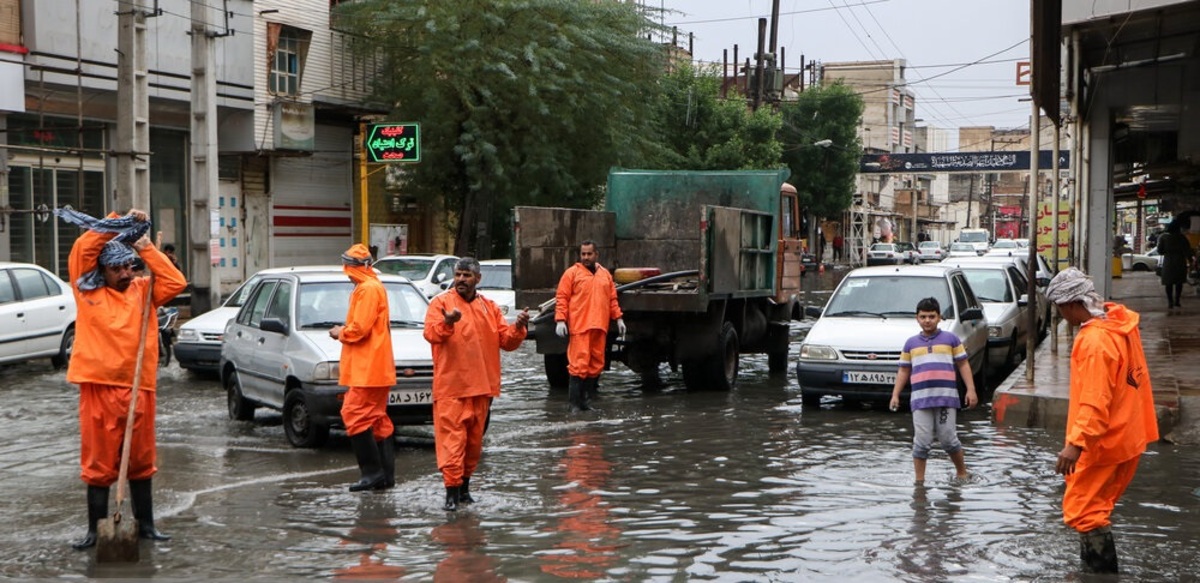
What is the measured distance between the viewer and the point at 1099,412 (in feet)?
20.3

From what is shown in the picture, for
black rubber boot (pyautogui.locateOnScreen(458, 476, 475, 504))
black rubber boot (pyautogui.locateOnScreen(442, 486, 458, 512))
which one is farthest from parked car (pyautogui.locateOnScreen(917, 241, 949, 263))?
black rubber boot (pyautogui.locateOnScreen(442, 486, 458, 512))

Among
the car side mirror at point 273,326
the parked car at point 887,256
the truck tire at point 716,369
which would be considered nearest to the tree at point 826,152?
the parked car at point 887,256

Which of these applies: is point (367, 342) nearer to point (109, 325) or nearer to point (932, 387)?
point (109, 325)

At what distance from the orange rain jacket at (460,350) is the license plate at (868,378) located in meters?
5.60

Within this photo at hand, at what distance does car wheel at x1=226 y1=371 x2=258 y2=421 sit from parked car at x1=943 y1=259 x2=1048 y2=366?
8498mm

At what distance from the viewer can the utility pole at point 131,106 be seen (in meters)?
20.4

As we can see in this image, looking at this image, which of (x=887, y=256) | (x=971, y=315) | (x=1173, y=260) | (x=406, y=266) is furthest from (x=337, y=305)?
(x=887, y=256)

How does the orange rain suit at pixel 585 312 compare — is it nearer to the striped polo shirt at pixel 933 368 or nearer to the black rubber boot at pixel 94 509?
the striped polo shirt at pixel 933 368

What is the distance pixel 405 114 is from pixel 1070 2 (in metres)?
18.5

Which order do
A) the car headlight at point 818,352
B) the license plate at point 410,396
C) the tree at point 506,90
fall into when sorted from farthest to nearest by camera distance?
the tree at point 506,90 → the car headlight at point 818,352 → the license plate at point 410,396

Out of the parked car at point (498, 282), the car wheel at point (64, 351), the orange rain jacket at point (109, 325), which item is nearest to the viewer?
the orange rain jacket at point (109, 325)

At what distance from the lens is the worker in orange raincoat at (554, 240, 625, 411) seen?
536 inches

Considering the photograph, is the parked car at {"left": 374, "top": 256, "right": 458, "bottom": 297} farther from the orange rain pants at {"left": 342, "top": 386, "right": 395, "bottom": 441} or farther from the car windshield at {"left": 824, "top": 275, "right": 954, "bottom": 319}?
the orange rain pants at {"left": 342, "top": 386, "right": 395, "bottom": 441}

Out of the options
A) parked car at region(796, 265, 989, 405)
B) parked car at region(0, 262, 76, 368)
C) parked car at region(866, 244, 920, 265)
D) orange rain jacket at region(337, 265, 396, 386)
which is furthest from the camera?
parked car at region(866, 244, 920, 265)
